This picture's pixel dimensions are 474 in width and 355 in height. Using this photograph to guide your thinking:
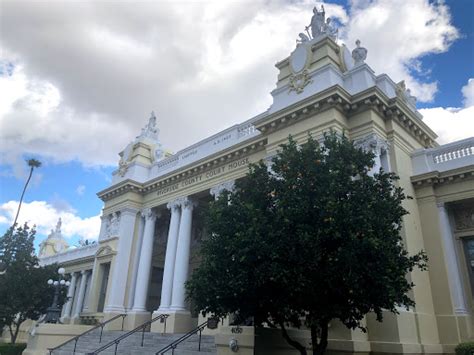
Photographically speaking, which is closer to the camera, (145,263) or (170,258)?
(170,258)

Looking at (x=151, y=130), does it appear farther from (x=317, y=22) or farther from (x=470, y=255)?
(x=470, y=255)

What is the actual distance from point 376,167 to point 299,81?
5.09 meters


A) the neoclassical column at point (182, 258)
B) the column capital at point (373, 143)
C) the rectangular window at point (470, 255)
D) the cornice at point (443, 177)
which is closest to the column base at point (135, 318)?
the neoclassical column at point (182, 258)

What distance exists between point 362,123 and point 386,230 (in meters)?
7.00

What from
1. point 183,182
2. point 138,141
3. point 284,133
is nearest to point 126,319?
point 183,182

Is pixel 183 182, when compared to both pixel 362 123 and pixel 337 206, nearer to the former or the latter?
pixel 362 123

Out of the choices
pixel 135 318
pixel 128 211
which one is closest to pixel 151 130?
pixel 128 211

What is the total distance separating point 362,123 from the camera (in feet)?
52.1

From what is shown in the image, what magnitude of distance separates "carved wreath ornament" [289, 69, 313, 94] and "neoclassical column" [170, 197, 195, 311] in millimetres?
9231

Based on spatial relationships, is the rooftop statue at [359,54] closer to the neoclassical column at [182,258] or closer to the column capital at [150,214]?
the neoclassical column at [182,258]

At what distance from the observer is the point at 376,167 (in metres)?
15.2

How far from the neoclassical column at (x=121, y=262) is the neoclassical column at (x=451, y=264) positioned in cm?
1744

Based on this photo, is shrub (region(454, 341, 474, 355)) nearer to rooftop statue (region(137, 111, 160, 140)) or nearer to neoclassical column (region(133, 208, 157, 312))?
neoclassical column (region(133, 208, 157, 312))

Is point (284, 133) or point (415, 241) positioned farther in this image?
point (284, 133)
